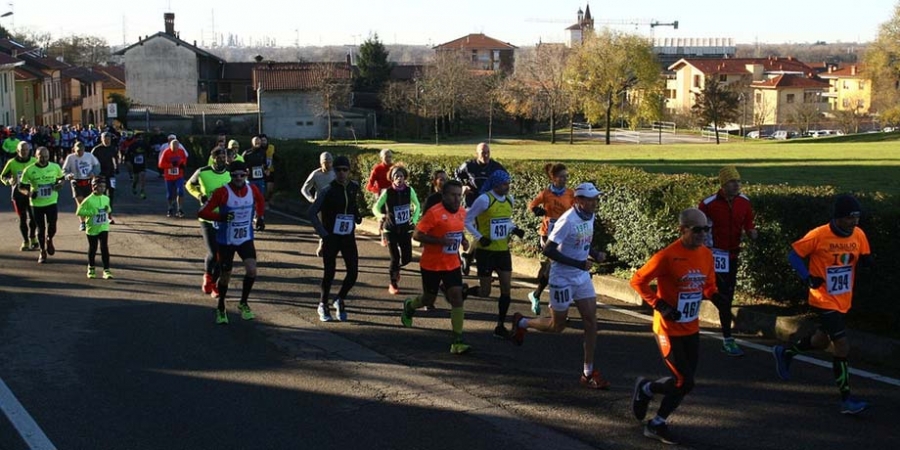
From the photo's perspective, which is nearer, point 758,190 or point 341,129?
point 758,190

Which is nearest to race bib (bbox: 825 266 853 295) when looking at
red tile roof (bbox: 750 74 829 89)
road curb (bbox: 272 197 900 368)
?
road curb (bbox: 272 197 900 368)

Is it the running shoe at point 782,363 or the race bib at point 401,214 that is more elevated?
the race bib at point 401,214

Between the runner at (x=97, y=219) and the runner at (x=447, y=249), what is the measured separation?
21.0ft

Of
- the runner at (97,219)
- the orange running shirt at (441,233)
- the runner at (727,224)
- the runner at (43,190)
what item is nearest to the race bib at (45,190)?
the runner at (43,190)

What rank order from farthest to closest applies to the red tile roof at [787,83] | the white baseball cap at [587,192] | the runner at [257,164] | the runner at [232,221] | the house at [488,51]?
the house at [488,51], the red tile roof at [787,83], the runner at [257,164], the runner at [232,221], the white baseball cap at [587,192]

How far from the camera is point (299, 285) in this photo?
1414cm

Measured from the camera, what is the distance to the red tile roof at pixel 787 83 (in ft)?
409

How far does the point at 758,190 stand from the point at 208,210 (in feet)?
20.6

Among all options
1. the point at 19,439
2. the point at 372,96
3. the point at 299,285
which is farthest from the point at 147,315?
the point at 372,96

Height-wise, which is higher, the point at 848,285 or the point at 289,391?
the point at 848,285

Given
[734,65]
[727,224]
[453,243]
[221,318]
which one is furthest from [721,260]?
[734,65]

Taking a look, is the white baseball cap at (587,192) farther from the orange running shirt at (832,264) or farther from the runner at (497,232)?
the runner at (497,232)

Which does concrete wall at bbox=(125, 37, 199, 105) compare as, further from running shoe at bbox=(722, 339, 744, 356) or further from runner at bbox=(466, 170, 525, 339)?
running shoe at bbox=(722, 339, 744, 356)

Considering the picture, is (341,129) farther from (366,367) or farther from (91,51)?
(91,51)
